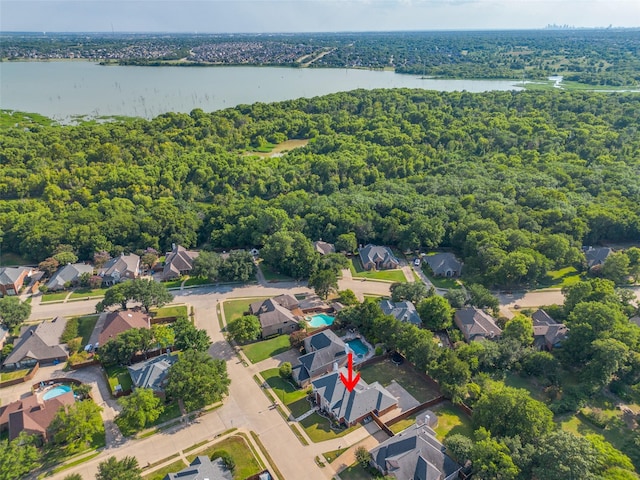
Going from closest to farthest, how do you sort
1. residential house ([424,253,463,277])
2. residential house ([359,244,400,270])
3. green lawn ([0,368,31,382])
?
1. green lawn ([0,368,31,382])
2. residential house ([424,253,463,277])
3. residential house ([359,244,400,270])

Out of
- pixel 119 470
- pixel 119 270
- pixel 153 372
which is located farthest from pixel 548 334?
pixel 119 270

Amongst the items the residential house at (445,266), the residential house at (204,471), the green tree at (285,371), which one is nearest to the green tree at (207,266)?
the green tree at (285,371)

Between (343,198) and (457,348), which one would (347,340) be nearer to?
(457,348)

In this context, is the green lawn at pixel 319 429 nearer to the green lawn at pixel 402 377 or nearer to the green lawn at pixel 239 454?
the green lawn at pixel 239 454

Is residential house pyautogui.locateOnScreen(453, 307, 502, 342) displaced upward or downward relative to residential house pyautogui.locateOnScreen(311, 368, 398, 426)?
upward

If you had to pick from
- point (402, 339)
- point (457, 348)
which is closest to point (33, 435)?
point (402, 339)

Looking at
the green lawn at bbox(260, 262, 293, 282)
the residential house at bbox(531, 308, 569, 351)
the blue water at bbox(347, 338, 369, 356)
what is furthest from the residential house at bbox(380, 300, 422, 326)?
the green lawn at bbox(260, 262, 293, 282)

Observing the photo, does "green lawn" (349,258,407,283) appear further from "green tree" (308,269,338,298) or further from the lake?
the lake
